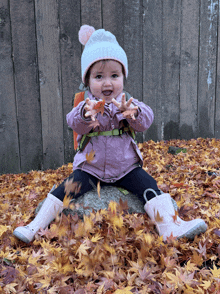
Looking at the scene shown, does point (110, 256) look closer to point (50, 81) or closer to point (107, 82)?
point (107, 82)

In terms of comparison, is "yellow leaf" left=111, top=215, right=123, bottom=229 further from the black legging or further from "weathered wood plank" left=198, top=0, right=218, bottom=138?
"weathered wood plank" left=198, top=0, right=218, bottom=138

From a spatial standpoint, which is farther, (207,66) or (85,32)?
(207,66)

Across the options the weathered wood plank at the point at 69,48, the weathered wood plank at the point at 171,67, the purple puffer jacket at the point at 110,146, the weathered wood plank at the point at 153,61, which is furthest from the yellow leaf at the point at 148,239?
the weathered wood plank at the point at 171,67

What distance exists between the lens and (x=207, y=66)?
379 cm

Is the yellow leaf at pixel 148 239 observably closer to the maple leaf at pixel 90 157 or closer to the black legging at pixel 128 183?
the black legging at pixel 128 183

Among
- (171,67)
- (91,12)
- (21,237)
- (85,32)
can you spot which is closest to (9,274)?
(21,237)

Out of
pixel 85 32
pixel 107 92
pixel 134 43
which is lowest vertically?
pixel 107 92

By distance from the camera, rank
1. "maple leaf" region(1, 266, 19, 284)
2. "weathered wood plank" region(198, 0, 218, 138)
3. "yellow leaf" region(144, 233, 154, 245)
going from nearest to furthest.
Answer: "maple leaf" region(1, 266, 19, 284)
"yellow leaf" region(144, 233, 154, 245)
"weathered wood plank" region(198, 0, 218, 138)

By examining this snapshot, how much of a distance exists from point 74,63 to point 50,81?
1.18ft

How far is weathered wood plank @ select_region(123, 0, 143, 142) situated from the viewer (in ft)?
10.8

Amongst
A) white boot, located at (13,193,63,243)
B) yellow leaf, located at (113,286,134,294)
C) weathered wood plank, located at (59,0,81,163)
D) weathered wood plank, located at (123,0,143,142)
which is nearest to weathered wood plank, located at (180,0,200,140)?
weathered wood plank, located at (123,0,143,142)

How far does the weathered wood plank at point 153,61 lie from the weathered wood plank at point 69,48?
888 millimetres

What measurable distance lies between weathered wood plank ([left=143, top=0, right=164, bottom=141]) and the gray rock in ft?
6.36

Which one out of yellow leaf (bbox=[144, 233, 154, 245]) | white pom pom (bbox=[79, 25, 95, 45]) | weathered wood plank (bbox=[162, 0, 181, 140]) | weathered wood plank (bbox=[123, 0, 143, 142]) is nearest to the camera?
yellow leaf (bbox=[144, 233, 154, 245])
